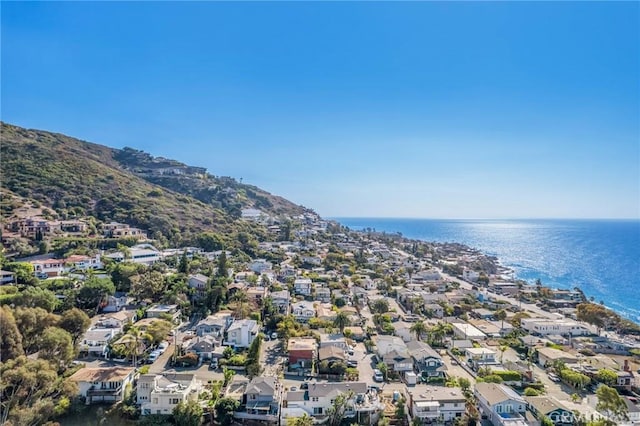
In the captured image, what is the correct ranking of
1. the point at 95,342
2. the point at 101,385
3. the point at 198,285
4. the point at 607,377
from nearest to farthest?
the point at 101,385 < the point at 607,377 < the point at 95,342 < the point at 198,285

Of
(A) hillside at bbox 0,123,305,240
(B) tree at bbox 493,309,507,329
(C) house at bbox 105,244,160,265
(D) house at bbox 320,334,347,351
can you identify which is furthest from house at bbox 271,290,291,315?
(A) hillside at bbox 0,123,305,240

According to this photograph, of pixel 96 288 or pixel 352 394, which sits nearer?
pixel 352 394

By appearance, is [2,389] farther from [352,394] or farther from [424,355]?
[424,355]

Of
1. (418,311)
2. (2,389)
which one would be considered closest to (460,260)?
(418,311)

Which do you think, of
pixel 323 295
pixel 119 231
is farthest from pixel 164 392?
pixel 119 231

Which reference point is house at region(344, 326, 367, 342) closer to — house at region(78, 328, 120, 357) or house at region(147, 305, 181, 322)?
house at region(147, 305, 181, 322)

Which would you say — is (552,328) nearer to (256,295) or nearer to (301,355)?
(301,355)

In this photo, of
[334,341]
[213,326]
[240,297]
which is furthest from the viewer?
[240,297]
